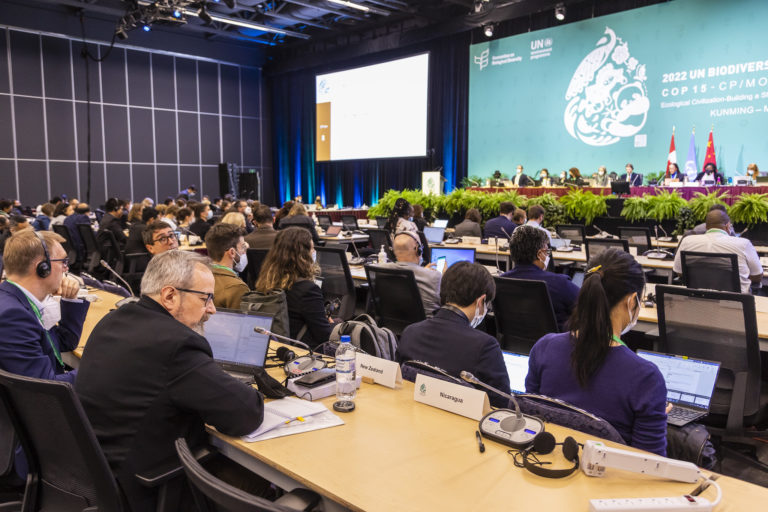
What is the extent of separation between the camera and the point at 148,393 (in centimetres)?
→ 170

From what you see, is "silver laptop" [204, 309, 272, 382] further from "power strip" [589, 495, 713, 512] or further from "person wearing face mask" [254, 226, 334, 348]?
"power strip" [589, 495, 713, 512]

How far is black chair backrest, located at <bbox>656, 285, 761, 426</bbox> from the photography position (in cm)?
270

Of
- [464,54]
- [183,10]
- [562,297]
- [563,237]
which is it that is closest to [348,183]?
[464,54]

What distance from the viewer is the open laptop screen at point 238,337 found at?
98.8 inches

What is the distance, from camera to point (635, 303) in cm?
206

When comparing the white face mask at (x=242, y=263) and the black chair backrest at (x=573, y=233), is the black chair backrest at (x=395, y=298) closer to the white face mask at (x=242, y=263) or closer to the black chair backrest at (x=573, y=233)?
the white face mask at (x=242, y=263)

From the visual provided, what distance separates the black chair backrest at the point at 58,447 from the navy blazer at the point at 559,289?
2.49 m

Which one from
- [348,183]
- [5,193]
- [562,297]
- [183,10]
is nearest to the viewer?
[562,297]

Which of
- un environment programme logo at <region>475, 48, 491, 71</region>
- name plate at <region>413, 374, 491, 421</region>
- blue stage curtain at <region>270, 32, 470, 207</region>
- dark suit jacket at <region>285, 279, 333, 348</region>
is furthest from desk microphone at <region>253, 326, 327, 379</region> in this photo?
un environment programme logo at <region>475, 48, 491, 71</region>

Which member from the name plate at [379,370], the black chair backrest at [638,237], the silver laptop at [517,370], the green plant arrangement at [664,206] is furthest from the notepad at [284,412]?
the green plant arrangement at [664,206]

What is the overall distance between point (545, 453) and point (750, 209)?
695 centimetres

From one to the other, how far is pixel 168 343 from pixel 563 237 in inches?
254

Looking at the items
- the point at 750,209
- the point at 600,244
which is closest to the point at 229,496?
the point at 600,244

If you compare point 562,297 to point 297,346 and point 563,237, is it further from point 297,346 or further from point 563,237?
point 563,237
